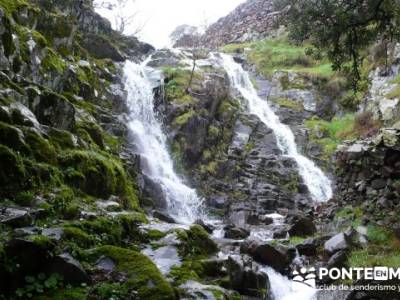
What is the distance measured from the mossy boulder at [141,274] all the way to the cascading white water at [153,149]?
1075 centimetres

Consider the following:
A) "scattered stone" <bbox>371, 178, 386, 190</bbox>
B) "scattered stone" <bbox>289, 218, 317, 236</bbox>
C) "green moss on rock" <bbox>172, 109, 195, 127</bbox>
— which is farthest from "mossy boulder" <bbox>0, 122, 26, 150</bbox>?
"green moss on rock" <bbox>172, 109, 195, 127</bbox>

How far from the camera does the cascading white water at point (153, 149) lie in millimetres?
20744

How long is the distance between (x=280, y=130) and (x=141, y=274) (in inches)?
1010

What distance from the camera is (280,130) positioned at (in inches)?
1232

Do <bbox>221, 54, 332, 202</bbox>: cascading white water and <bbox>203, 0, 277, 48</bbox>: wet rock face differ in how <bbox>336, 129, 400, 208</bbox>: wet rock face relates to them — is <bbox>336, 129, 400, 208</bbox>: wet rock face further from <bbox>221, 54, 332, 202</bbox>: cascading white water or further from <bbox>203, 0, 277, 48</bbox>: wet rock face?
<bbox>203, 0, 277, 48</bbox>: wet rock face

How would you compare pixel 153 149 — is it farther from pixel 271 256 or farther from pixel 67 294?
pixel 67 294

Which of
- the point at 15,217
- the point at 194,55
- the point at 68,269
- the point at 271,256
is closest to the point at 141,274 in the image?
the point at 68,269

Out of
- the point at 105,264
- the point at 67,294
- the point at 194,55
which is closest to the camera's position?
the point at 67,294

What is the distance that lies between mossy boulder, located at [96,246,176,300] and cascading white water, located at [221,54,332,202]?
63.8ft

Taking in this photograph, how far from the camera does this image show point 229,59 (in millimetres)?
41625

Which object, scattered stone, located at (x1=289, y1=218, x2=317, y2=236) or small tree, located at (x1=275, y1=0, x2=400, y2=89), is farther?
scattered stone, located at (x1=289, y1=218, x2=317, y2=236)

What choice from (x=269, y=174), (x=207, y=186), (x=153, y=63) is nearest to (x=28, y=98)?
(x=207, y=186)

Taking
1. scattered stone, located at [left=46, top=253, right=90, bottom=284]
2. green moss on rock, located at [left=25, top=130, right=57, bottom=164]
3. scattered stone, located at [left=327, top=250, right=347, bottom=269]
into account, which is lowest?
scattered stone, located at [left=46, top=253, right=90, bottom=284]

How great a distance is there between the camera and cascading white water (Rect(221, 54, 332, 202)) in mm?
26142
